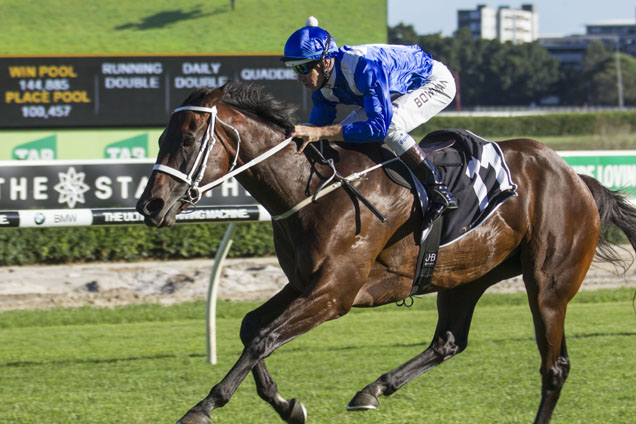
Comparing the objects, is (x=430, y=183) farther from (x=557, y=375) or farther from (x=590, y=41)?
(x=590, y=41)

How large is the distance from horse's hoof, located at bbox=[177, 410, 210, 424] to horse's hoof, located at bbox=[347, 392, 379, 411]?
93 centimetres

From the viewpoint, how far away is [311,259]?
3482 millimetres

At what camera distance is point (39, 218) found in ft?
16.7

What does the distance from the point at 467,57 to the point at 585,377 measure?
210ft

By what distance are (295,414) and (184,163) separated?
1119 mm

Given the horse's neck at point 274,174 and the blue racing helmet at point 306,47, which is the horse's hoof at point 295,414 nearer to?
the horse's neck at point 274,174

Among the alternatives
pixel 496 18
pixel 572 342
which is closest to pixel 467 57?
pixel 496 18

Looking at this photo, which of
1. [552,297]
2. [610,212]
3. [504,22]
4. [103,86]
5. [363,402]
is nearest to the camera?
[363,402]

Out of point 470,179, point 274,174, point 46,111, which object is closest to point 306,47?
point 274,174

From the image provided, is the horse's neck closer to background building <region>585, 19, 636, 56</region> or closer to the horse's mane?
the horse's mane

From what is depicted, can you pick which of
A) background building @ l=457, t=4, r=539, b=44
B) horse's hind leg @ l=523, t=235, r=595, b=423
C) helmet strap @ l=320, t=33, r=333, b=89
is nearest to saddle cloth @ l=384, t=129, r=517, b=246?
horse's hind leg @ l=523, t=235, r=595, b=423

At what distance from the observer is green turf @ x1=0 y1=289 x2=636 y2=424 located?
410cm

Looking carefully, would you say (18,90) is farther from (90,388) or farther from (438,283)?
(438,283)

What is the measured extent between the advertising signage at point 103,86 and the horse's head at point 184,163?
425 inches
